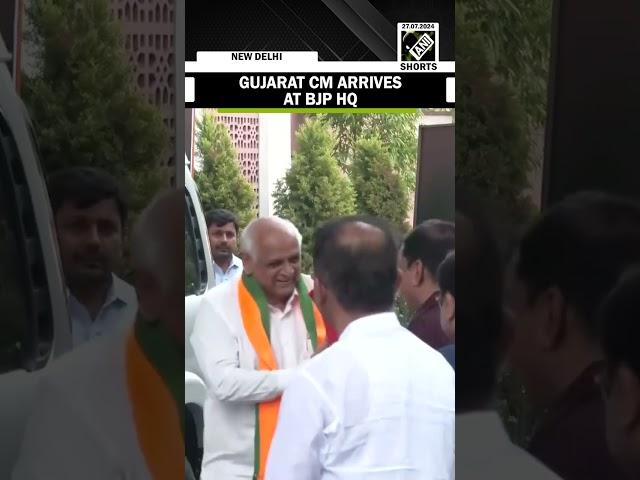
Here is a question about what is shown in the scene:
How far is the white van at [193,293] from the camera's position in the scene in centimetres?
395

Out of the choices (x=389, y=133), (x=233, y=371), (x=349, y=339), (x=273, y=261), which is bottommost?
(x=233, y=371)

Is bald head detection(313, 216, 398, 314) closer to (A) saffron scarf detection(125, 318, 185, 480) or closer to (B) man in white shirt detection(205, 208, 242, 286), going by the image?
(B) man in white shirt detection(205, 208, 242, 286)

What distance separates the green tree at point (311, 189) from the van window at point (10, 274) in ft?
2.74

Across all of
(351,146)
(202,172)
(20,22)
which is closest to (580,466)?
(351,146)

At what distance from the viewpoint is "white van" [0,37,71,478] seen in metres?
3.91

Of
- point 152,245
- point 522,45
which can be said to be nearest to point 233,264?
point 152,245

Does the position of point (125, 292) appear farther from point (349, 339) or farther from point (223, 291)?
point (349, 339)

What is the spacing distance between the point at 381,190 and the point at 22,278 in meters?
1.18

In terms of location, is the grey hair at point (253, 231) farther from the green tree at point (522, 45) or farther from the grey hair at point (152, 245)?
the green tree at point (522, 45)

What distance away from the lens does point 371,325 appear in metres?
3.96

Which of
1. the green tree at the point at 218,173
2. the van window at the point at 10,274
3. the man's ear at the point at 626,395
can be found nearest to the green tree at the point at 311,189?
the green tree at the point at 218,173

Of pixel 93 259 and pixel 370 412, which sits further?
pixel 93 259

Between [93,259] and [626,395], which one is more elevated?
[93,259]

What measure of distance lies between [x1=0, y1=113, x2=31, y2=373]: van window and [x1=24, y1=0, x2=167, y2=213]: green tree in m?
0.12
